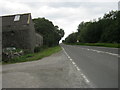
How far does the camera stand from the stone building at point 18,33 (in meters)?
41.1

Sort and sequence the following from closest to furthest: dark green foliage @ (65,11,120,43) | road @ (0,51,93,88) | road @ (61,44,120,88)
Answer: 1. road @ (0,51,93,88)
2. road @ (61,44,120,88)
3. dark green foliage @ (65,11,120,43)

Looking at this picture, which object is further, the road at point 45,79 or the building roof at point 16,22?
the building roof at point 16,22

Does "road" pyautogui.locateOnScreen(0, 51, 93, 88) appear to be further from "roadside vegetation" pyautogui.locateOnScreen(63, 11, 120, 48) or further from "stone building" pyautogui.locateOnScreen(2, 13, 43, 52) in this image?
"roadside vegetation" pyautogui.locateOnScreen(63, 11, 120, 48)

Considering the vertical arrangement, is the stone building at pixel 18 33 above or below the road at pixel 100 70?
above

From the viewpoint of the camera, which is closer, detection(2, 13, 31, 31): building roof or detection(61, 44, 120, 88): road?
detection(61, 44, 120, 88): road

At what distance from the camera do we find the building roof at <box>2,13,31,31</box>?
41938 millimetres

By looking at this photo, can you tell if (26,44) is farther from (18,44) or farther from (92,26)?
(92,26)

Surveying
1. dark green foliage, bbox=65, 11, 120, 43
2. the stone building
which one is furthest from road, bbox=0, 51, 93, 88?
dark green foliage, bbox=65, 11, 120, 43

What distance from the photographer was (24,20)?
42312 mm

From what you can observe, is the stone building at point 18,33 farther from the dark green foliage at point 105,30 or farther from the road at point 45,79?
the dark green foliage at point 105,30

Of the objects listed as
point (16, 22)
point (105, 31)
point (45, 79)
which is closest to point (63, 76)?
point (45, 79)

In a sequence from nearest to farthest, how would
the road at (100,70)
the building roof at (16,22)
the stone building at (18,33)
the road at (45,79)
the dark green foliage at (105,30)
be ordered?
the road at (45,79) → the road at (100,70) → the stone building at (18,33) → the building roof at (16,22) → the dark green foliage at (105,30)

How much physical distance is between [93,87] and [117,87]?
85cm

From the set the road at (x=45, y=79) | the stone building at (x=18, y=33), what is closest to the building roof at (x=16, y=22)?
the stone building at (x=18, y=33)
